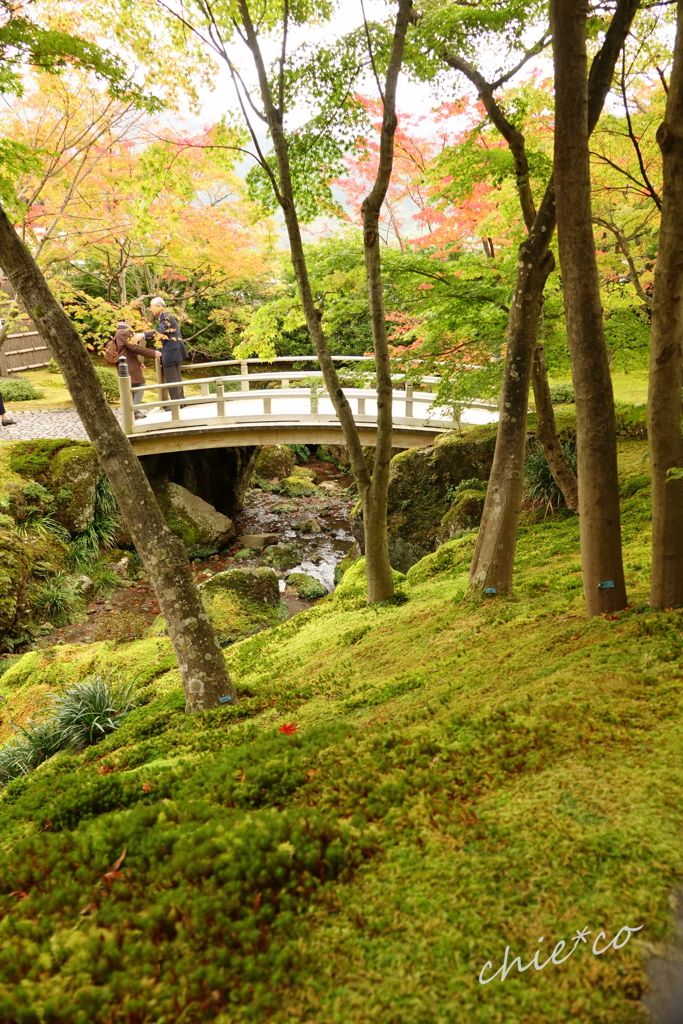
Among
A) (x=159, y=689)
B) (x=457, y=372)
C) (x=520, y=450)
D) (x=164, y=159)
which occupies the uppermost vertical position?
(x=164, y=159)

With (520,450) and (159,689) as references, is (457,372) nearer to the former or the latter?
(520,450)

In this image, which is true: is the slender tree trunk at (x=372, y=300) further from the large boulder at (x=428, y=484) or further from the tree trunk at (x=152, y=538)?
the large boulder at (x=428, y=484)

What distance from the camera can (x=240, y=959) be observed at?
1.62 meters

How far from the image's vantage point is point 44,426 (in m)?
14.2

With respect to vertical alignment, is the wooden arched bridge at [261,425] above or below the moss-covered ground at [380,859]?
above

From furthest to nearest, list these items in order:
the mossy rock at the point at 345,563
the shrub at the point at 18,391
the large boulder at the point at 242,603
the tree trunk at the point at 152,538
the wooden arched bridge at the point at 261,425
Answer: the shrub at the point at 18,391 → the wooden arched bridge at the point at 261,425 → the mossy rock at the point at 345,563 → the large boulder at the point at 242,603 → the tree trunk at the point at 152,538

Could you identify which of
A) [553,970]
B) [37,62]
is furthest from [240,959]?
[37,62]

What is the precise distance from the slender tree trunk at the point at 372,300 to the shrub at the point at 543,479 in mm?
2602

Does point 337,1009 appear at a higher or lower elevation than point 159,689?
higher

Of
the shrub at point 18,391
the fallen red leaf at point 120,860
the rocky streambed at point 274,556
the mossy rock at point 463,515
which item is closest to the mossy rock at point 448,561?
the mossy rock at point 463,515

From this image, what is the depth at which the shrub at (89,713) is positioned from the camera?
201 inches

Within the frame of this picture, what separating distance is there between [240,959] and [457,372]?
6887 mm

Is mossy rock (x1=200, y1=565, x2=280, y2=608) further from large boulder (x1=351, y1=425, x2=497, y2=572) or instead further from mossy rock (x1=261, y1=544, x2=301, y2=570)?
mossy rock (x1=261, y1=544, x2=301, y2=570)

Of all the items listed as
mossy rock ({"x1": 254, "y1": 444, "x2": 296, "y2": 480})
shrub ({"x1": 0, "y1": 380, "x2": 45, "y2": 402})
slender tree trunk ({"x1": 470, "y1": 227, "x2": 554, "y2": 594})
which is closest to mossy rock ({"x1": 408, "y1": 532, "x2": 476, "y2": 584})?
slender tree trunk ({"x1": 470, "y1": 227, "x2": 554, "y2": 594})
